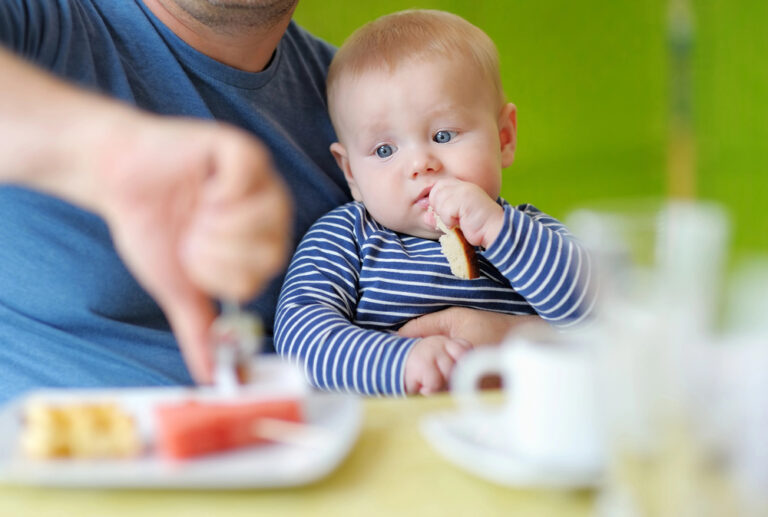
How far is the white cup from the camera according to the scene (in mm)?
583

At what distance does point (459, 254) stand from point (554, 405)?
57 cm

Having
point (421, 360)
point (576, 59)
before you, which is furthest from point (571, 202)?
point (421, 360)

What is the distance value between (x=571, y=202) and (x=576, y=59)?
57 cm

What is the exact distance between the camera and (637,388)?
1.67ft

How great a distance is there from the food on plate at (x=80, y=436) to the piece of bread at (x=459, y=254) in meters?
0.59

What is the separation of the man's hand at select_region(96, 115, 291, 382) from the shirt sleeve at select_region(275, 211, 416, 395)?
0.44 meters

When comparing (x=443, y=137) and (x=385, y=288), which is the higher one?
(x=443, y=137)

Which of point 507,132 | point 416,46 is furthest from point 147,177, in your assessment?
point 507,132

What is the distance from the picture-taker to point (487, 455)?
0.63 meters

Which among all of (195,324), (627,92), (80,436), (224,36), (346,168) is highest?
(627,92)

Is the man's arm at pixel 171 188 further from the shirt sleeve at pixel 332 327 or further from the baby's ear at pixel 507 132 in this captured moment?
the baby's ear at pixel 507 132

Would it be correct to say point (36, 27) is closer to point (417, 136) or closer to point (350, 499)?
point (417, 136)

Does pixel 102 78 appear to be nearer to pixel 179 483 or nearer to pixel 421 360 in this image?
pixel 421 360

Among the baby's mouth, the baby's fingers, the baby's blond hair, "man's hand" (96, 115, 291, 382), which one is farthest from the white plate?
the baby's blond hair
